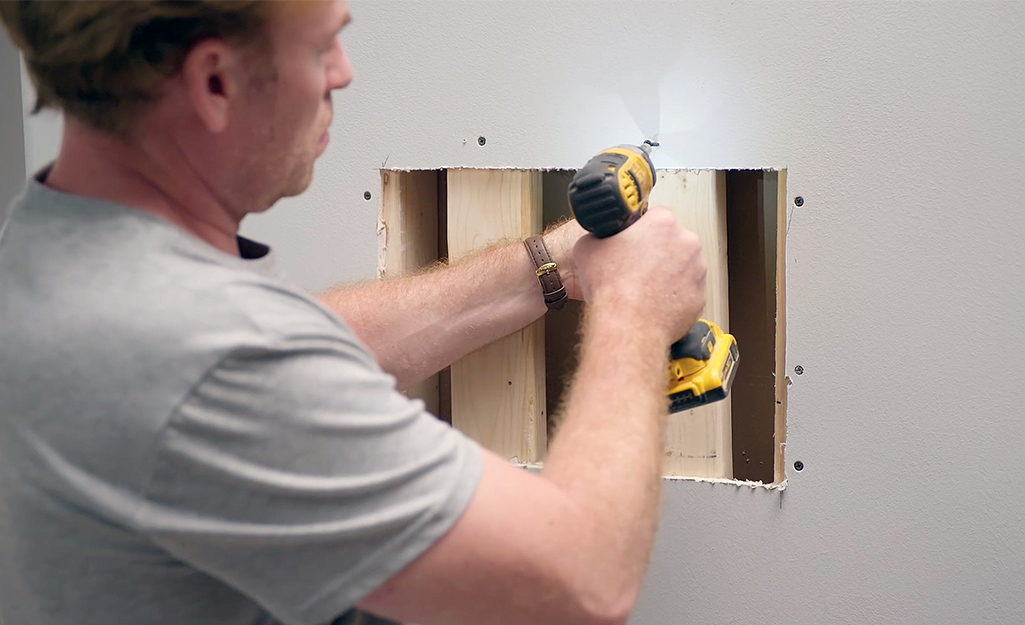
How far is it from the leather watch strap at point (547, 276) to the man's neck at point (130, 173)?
55cm

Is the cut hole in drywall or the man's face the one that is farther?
the cut hole in drywall

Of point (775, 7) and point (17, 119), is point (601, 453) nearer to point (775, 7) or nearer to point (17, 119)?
point (775, 7)

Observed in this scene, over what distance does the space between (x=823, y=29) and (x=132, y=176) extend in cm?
88

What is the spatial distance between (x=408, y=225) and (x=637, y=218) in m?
0.47

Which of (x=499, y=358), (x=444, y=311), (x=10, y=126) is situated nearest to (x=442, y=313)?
(x=444, y=311)

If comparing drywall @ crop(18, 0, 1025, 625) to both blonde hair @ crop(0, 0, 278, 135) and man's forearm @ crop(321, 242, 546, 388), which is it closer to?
man's forearm @ crop(321, 242, 546, 388)

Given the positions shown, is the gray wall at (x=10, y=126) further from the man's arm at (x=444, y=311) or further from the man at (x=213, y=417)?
the man at (x=213, y=417)

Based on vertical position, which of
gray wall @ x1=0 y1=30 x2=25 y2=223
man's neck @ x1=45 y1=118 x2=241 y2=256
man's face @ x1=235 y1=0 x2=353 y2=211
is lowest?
man's neck @ x1=45 y1=118 x2=241 y2=256

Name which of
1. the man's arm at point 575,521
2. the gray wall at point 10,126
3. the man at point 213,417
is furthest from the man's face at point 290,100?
the gray wall at point 10,126

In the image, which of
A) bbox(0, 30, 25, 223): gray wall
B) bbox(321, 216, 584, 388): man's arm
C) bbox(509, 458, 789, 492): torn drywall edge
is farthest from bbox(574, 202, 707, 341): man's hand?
bbox(0, 30, 25, 223): gray wall

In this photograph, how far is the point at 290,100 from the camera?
2.09 feet

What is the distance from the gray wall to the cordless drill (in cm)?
114

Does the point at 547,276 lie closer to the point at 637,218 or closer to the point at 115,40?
the point at 637,218

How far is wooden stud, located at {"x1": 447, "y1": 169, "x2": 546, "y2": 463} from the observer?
1.21m
